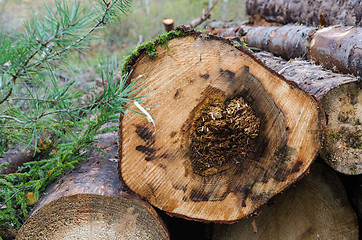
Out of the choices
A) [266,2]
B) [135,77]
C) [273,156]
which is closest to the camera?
[135,77]

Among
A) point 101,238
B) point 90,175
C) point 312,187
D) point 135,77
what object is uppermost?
point 135,77

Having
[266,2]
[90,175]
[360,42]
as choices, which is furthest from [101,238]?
[266,2]

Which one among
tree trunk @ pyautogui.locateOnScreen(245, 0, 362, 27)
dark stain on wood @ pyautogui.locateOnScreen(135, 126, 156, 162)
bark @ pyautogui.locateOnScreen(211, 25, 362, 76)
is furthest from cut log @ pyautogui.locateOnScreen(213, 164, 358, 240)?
tree trunk @ pyautogui.locateOnScreen(245, 0, 362, 27)

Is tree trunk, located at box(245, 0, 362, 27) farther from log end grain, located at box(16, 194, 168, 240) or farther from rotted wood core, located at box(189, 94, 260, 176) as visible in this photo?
log end grain, located at box(16, 194, 168, 240)

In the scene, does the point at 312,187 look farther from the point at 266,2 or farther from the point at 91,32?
the point at 266,2

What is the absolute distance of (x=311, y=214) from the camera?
6.81ft

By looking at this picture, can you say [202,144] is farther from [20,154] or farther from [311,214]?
[20,154]

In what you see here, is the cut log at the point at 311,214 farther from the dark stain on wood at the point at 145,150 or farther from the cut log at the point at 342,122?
the dark stain on wood at the point at 145,150

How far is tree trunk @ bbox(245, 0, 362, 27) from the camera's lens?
249 centimetres

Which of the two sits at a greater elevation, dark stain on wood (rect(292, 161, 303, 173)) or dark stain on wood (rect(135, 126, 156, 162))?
dark stain on wood (rect(135, 126, 156, 162))

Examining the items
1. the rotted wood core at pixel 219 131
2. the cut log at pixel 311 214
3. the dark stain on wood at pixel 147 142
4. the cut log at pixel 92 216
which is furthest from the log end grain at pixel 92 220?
the cut log at pixel 311 214

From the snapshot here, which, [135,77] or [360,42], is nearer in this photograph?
[135,77]

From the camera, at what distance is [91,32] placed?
1753 mm

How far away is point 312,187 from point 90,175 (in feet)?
5.24
